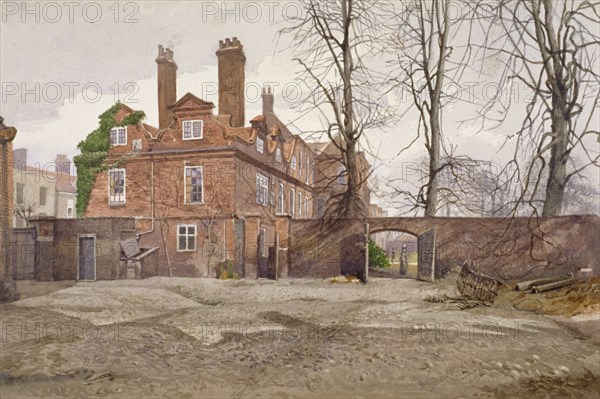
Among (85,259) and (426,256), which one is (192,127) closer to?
(85,259)

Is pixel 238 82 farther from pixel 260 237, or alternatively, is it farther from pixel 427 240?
pixel 427 240

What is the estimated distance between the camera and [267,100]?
4031mm

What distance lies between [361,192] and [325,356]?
50.0 inches

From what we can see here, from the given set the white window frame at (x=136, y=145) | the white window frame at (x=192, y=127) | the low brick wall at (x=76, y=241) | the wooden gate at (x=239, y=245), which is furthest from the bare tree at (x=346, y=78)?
the low brick wall at (x=76, y=241)

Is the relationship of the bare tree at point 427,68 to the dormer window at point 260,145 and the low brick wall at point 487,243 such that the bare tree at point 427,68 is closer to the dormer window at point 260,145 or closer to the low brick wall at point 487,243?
the low brick wall at point 487,243

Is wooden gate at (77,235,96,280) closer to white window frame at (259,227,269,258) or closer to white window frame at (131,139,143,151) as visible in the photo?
white window frame at (131,139,143,151)

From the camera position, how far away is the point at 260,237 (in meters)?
3.99

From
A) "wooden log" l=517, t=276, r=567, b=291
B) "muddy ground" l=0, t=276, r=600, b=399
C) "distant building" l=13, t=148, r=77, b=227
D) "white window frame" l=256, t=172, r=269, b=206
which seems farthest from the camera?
"white window frame" l=256, t=172, r=269, b=206

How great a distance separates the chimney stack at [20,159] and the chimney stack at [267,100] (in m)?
1.94

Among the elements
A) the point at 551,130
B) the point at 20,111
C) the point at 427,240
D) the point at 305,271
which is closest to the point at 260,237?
the point at 305,271

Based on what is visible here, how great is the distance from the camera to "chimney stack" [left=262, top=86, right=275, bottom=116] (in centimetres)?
400

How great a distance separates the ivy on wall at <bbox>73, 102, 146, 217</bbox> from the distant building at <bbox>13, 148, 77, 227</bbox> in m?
0.06

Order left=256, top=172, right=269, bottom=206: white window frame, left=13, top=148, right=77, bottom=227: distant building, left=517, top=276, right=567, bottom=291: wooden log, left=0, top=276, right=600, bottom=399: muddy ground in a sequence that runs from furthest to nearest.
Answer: left=256, top=172, right=269, bottom=206: white window frame → left=517, top=276, right=567, bottom=291: wooden log → left=13, top=148, right=77, bottom=227: distant building → left=0, top=276, right=600, bottom=399: muddy ground

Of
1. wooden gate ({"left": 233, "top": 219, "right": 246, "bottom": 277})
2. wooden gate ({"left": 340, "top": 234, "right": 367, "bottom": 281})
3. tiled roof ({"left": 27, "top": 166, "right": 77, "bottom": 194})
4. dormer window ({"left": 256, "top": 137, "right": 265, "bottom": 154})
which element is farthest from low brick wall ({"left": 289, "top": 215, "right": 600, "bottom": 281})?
tiled roof ({"left": 27, "top": 166, "right": 77, "bottom": 194})
